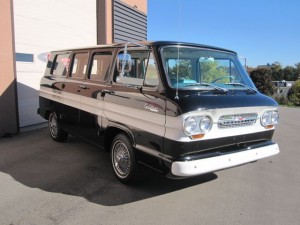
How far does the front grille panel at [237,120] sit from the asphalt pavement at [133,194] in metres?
1.03

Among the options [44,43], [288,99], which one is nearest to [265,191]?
[44,43]

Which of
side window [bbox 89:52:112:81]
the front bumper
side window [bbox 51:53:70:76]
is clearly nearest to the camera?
the front bumper

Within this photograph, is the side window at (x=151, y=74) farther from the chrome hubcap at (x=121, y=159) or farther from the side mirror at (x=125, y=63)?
the chrome hubcap at (x=121, y=159)

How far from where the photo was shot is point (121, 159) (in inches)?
185

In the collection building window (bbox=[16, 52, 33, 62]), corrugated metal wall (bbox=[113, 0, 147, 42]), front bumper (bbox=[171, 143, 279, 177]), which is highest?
corrugated metal wall (bbox=[113, 0, 147, 42])

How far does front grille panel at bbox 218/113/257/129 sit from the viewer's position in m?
4.01

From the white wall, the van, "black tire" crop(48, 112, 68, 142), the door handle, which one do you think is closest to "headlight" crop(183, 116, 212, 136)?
the van

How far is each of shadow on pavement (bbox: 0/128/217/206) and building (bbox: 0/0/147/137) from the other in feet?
4.74

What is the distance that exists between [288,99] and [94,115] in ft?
62.9

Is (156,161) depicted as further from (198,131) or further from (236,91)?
(236,91)

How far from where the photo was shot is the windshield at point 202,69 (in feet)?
13.8

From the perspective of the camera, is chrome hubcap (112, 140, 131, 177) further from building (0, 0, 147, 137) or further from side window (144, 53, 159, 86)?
building (0, 0, 147, 137)

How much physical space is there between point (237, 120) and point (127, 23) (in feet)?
34.0

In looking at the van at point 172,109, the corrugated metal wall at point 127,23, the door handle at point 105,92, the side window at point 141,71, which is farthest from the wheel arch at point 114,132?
the corrugated metal wall at point 127,23
